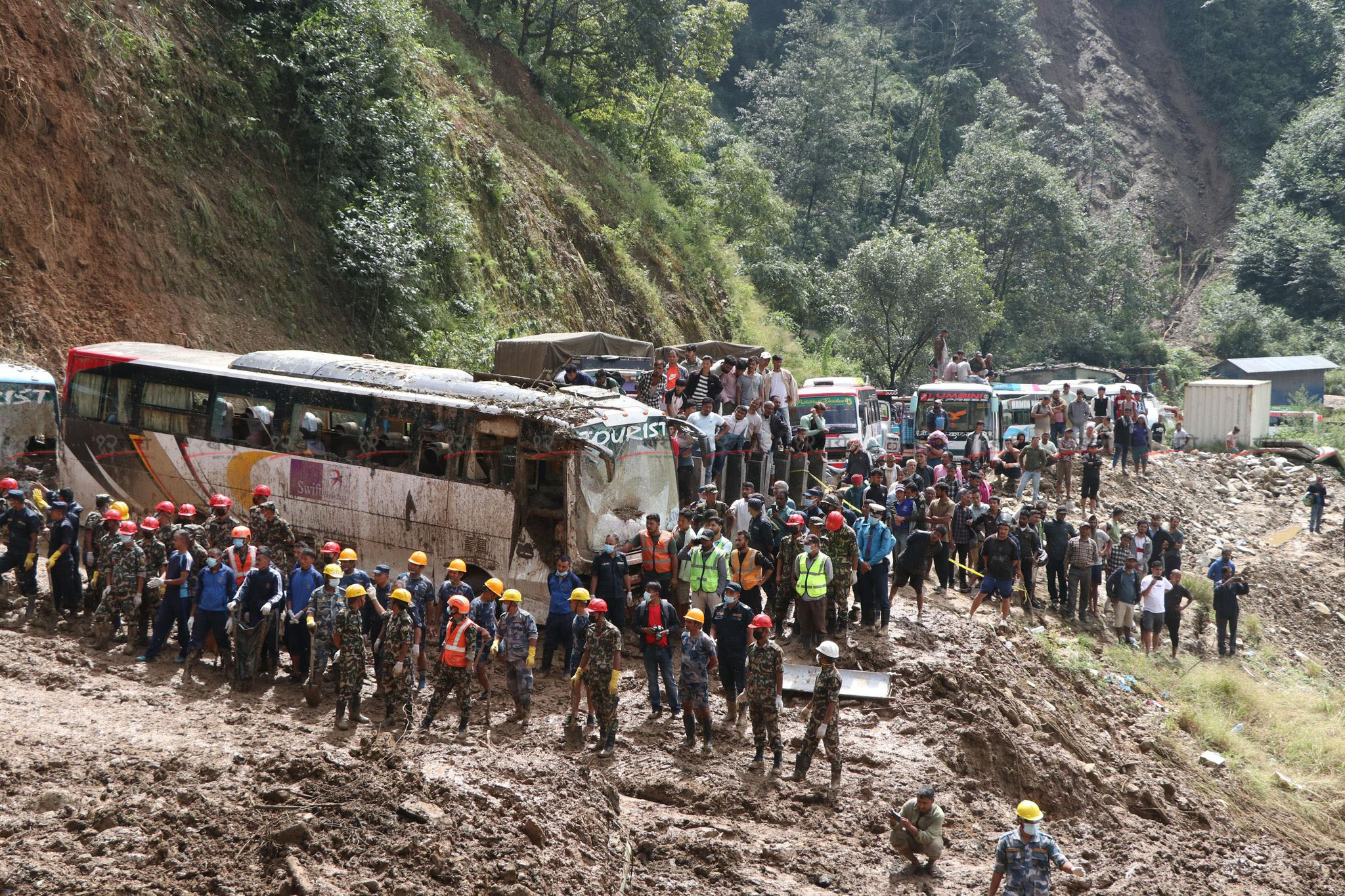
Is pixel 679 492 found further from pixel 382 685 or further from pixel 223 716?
pixel 223 716

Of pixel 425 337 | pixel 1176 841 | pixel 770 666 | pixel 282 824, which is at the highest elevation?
pixel 425 337

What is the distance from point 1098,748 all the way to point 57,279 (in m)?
17.9

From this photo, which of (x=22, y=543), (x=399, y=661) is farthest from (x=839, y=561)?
(x=22, y=543)

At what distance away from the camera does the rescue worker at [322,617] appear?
11.1 metres

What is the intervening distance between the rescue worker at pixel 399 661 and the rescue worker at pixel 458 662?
23 centimetres

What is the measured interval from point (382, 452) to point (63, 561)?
146 inches

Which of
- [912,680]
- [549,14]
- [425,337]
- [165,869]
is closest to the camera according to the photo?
[165,869]

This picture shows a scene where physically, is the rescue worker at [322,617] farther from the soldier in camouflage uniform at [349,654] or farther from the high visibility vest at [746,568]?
the high visibility vest at [746,568]

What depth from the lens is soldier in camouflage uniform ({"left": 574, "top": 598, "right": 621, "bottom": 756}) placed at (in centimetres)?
1091

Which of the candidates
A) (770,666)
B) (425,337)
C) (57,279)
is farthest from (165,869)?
(425,337)

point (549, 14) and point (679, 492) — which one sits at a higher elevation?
point (549, 14)

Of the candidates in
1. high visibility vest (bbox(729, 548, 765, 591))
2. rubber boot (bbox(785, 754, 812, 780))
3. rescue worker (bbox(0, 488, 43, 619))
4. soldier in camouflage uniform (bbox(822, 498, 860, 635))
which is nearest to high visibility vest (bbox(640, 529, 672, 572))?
high visibility vest (bbox(729, 548, 765, 591))

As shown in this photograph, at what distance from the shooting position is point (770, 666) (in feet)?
35.8

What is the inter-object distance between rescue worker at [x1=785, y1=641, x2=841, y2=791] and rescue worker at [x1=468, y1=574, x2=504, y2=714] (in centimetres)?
317
